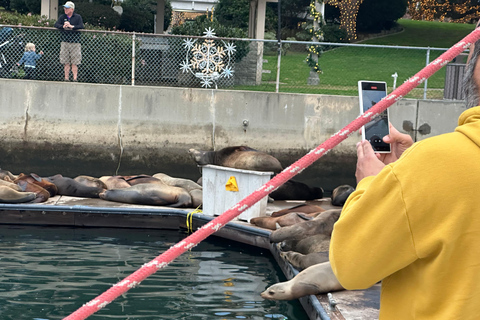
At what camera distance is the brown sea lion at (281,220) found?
28.6ft

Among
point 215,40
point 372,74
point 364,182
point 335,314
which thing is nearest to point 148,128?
point 215,40

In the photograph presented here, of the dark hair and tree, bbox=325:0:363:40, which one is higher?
tree, bbox=325:0:363:40

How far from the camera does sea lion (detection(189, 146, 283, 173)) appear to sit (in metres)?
9.95

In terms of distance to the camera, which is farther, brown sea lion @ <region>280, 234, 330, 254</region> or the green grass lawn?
the green grass lawn

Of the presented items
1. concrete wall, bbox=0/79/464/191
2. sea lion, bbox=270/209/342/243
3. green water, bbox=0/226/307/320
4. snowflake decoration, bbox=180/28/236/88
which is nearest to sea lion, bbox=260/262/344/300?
green water, bbox=0/226/307/320

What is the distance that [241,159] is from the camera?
33.2ft

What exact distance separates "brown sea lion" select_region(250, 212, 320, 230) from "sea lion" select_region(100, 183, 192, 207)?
1.55m

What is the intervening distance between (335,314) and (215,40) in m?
9.46

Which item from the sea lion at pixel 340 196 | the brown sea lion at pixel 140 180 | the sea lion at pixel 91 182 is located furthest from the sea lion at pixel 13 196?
the sea lion at pixel 340 196

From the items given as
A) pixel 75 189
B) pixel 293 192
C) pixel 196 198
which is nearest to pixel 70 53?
pixel 75 189

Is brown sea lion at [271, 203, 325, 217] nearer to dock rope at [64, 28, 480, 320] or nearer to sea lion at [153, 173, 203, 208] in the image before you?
sea lion at [153, 173, 203, 208]

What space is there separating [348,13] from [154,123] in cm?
1826

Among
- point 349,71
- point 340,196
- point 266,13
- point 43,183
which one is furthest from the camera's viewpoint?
point 266,13

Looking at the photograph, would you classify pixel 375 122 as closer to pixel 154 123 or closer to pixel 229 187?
pixel 229 187
